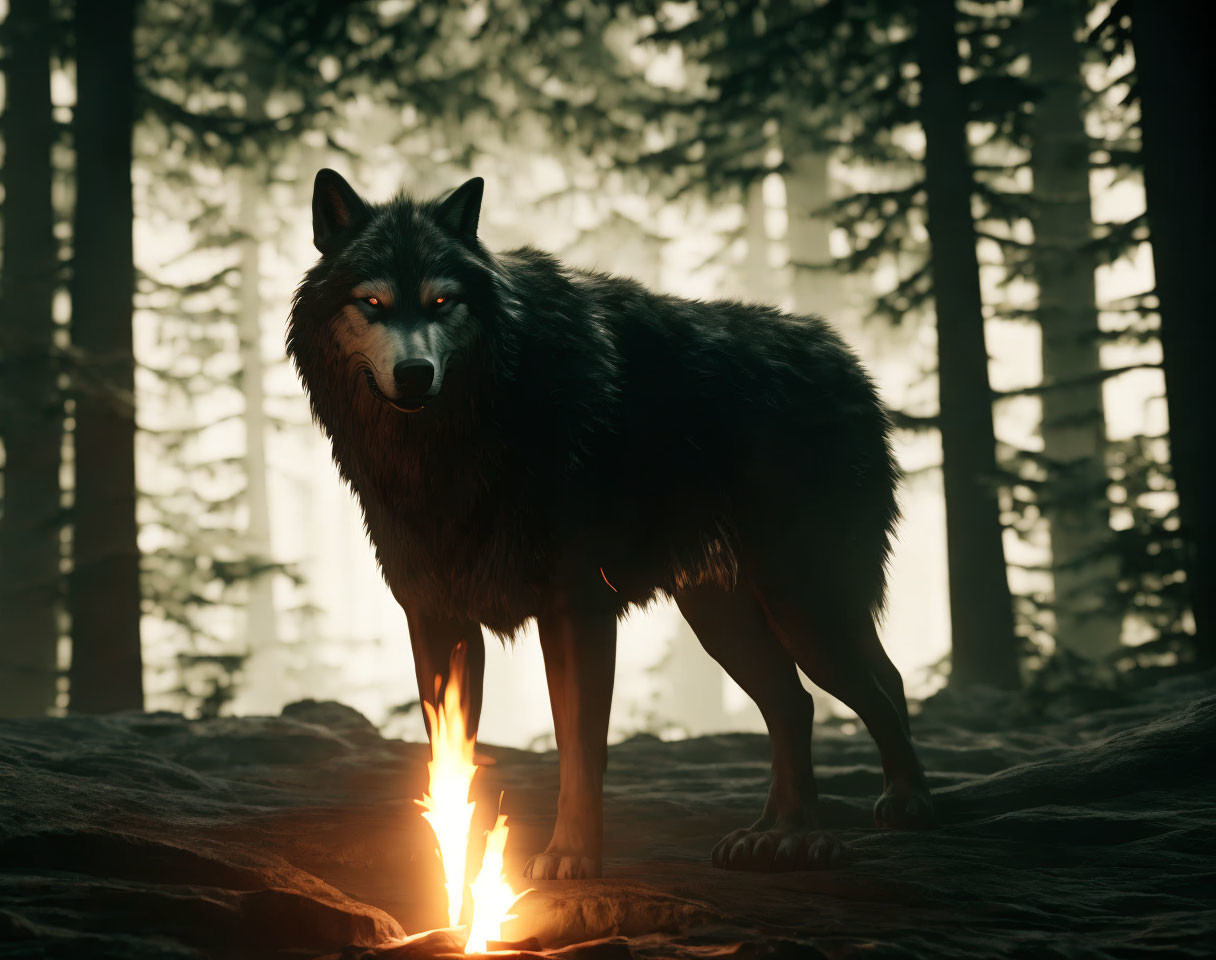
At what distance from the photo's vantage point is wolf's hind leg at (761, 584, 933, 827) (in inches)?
180

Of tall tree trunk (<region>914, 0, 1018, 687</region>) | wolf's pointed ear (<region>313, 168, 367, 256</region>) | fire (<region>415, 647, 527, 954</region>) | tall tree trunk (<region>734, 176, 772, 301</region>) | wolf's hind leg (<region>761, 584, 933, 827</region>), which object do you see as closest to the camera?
fire (<region>415, 647, 527, 954</region>)

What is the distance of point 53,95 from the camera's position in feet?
41.7

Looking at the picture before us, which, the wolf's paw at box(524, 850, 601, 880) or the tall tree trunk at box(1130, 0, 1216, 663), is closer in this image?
the wolf's paw at box(524, 850, 601, 880)

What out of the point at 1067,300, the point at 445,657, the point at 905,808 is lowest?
the point at 905,808

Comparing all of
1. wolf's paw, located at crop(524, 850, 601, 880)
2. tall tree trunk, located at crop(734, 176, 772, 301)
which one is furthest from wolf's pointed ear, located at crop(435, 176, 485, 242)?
tall tree trunk, located at crop(734, 176, 772, 301)

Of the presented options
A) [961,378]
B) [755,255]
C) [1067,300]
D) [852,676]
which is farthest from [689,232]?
[852,676]

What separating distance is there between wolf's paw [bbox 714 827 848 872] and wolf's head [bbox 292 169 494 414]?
2116mm

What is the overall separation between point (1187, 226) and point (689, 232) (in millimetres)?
10732

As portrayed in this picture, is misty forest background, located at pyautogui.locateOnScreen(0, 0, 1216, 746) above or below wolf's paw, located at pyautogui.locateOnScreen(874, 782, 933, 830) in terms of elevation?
above

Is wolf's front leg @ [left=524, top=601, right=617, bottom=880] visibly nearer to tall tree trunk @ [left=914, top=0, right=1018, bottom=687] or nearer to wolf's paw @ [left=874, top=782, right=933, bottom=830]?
wolf's paw @ [left=874, top=782, right=933, bottom=830]

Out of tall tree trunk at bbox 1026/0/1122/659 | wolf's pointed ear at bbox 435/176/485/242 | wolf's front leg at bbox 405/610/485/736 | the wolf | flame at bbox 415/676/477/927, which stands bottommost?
flame at bbox 415/676/477/927

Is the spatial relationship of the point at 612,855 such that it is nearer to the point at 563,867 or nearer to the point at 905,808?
the point at 563,867

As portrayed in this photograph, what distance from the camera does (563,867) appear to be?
11.8 feet

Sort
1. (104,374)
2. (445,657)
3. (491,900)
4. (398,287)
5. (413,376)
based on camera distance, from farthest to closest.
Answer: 1. (104,374)
2. (445,657)
3. (398,287)
4. (413,376)
5. (491,900)
